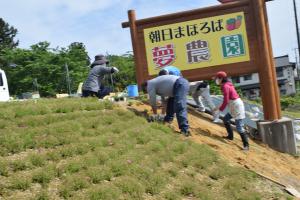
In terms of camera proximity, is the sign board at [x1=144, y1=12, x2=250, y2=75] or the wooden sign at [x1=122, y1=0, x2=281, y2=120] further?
the sign board at [x1=144, y1=12, x2=250, y2=75]

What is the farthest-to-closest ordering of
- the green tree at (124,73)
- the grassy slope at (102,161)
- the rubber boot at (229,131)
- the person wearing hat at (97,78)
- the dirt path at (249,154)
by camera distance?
the green tree at (124,73)
the person wearing hat at (97,78)
the rubber boot at (229,131)
the dirt path at (249,154)
the grassy slope at (102,161)

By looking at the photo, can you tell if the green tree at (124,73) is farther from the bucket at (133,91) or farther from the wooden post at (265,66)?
the wooden post at (265,66)

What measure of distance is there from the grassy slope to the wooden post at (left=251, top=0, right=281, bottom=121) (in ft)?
16.0

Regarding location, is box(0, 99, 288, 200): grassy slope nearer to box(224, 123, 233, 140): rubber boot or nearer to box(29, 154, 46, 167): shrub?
box(29, 154, 46, 167): shrub

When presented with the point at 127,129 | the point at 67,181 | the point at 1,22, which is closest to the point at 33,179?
the point at 67,181

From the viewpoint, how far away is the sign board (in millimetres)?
14031

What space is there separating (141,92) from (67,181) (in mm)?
8143

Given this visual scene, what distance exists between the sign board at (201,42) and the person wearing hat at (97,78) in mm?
2339

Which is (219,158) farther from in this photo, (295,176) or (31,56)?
(31,56)

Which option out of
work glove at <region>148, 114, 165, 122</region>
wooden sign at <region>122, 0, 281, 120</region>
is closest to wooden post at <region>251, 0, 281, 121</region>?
wooden sign at <region>122, 0, 281, 120</region>

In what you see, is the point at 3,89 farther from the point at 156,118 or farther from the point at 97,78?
the point at 156,118

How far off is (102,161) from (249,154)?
4632 millimetres

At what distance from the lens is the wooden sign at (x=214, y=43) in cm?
1391

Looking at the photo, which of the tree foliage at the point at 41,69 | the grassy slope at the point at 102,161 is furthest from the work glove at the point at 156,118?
the tree foliage at the point at 41,69
